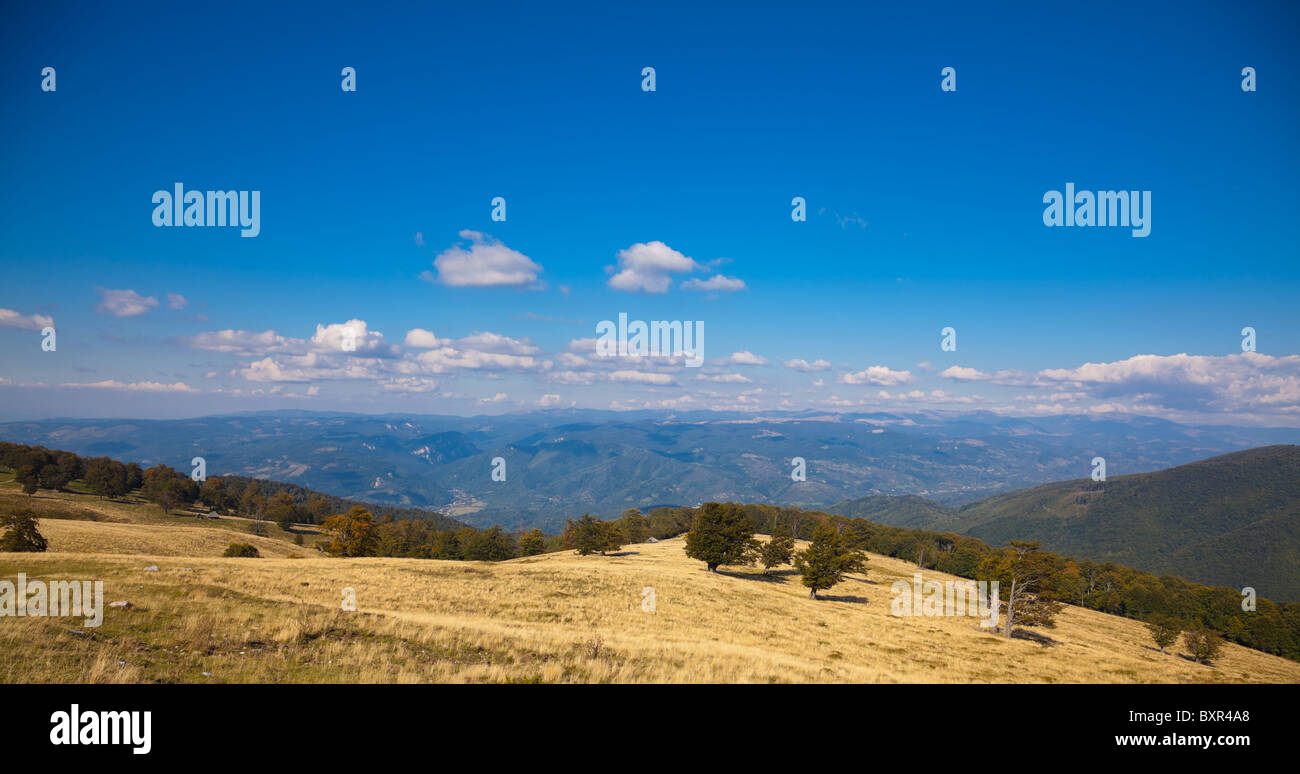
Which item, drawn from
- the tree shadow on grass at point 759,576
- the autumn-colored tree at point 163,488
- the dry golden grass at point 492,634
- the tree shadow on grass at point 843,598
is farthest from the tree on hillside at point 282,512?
the tree shadow on grass at point 843,598

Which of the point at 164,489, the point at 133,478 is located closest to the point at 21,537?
the point at 164,489

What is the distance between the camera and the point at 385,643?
54.3 ft

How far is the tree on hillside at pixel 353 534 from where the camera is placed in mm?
63000

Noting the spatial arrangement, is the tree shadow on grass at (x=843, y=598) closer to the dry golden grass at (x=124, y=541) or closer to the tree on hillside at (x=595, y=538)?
the tree on hillside at (x=595, y=538)

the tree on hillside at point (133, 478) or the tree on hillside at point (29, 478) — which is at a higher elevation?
the tree on hillside at point (29, 478)

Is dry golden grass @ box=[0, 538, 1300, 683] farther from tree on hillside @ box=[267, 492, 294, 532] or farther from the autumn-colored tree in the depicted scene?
tree on hillside @ box=[267, 492, 294, 532]

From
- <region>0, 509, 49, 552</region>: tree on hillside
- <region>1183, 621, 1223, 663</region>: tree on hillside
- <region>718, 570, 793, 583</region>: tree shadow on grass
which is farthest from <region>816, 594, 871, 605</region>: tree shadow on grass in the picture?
<region>0, 509, 49, 552</region>: tree on hillside

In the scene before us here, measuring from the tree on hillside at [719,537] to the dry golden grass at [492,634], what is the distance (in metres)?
10.3

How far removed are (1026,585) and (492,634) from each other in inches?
1851

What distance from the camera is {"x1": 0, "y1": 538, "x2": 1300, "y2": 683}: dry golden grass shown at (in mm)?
13227
